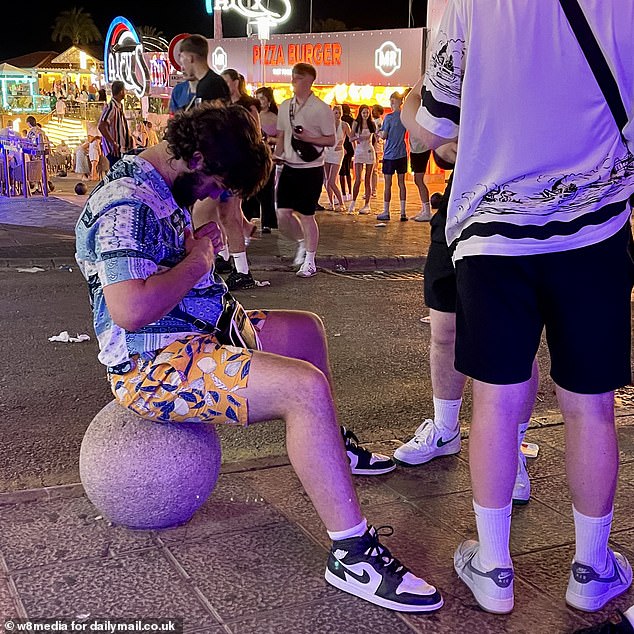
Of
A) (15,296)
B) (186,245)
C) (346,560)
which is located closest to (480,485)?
(346,560)

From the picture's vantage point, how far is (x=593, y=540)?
2.75 m

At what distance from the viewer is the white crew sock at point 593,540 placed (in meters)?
2.74

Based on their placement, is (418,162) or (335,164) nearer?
(418,162)

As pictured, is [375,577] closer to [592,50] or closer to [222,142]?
[222,142]

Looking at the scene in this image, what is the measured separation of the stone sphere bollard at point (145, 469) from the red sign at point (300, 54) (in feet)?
71.8

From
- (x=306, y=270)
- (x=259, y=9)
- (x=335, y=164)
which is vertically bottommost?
(x=306, y=270)

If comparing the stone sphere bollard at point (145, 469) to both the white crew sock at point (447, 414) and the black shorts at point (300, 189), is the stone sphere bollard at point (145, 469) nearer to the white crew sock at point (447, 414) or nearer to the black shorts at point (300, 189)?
the white crew sock at point (447, 414)

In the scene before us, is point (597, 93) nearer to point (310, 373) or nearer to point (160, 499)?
point (310, 373)

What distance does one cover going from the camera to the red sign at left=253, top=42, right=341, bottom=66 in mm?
24234

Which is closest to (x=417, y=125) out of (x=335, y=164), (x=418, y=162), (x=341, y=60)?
(x=418, y=162)

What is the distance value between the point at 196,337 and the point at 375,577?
100 centimetres

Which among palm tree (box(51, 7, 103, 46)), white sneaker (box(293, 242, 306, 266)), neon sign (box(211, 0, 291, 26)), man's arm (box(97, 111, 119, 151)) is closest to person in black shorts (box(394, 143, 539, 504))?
white sneaker (box(293, 242, 306, 266))

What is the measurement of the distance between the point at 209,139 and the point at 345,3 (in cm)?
7983

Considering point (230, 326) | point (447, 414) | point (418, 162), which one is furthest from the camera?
point (418, 162)
